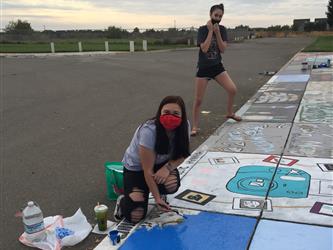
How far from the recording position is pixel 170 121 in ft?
10.8

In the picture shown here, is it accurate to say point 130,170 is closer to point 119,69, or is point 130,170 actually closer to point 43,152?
point 43,152

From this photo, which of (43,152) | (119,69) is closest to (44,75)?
(119,69)

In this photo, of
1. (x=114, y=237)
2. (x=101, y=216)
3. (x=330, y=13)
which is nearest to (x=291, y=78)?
(x=101, y=216)

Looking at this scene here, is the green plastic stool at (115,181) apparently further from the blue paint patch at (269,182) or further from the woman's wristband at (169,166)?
the blue paint patch at (269,182)

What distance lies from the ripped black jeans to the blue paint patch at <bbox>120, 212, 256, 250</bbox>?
0.54ft

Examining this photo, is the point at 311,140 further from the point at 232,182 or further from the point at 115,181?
the point at 115,181

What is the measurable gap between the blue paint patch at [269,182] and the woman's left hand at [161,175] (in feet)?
2.56

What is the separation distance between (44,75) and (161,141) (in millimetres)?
12139

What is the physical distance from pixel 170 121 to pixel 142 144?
0.99ft

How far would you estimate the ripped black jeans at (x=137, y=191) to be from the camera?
3.47 metres

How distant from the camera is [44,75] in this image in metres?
14.7

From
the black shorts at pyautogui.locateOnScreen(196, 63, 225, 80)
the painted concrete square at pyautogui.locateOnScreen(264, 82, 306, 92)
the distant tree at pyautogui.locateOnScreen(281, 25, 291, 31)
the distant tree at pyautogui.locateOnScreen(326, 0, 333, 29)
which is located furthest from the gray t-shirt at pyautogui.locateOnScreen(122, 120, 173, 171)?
the distant tree at pyautogui.locateOnScreen(281, 25, 291, 31)

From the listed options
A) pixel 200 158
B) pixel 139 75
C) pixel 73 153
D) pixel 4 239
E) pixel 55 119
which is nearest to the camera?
pixel 4 239

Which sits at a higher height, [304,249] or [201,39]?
[201,39]
